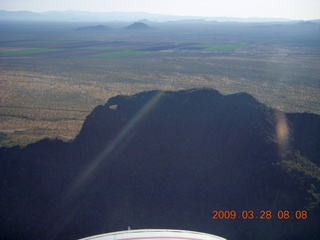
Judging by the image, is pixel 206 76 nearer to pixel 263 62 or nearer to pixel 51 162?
pixel 263 62

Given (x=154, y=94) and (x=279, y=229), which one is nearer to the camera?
(x=279, y=229)

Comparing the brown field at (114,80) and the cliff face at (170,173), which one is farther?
the brown field at (114,80)

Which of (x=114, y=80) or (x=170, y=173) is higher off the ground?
(x=114, y=80)

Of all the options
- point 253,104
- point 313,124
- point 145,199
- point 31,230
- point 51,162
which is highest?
point 253,104

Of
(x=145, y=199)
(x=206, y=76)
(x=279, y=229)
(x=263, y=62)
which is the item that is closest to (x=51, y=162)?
(x=145, y=199)

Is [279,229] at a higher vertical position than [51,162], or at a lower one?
lower

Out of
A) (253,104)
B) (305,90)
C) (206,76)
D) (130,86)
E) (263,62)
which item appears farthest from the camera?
(263,62)

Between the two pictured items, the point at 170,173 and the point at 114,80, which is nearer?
the point at 170,173

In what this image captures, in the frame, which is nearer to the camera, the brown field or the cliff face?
the cliff face
